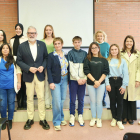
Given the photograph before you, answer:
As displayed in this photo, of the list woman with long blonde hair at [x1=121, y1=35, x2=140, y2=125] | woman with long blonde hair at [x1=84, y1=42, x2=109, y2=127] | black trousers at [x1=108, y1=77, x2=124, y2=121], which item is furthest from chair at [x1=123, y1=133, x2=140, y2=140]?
woman with long blonde hair at [x1=121, y1=35, x2=140, y2=125]

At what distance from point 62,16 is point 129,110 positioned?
9.97 ft

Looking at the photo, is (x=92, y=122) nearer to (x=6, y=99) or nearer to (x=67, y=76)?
(x=67, y=76)

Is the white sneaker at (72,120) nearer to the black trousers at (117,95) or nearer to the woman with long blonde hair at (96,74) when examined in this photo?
the woman with long blonde hair at (96,74)

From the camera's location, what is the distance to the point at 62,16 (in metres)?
4.23

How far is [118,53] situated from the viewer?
2494 millimetres

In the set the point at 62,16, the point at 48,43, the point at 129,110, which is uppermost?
the point at 62,16

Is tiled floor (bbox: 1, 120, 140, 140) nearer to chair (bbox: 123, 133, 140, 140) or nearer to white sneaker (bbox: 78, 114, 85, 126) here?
white sneaker (bbox: 78, 114, 85, 126)

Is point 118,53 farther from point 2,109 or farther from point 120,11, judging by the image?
point 120,11

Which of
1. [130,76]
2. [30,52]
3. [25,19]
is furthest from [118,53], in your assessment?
[25,19]

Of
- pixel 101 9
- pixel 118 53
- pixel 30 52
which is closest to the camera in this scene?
pixel 30 52

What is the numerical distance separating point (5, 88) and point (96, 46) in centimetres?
158

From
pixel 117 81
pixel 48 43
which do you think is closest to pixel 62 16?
pixel 48 43

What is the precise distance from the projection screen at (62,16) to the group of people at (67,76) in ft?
5.91

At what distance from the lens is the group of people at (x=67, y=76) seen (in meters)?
2.31
